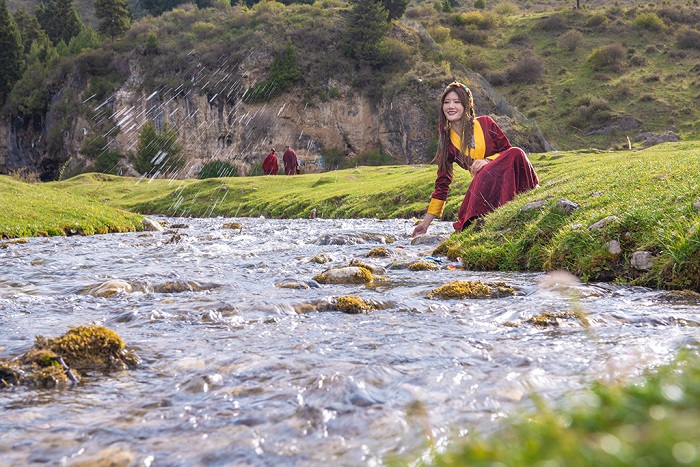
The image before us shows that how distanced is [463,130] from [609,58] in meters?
79.4

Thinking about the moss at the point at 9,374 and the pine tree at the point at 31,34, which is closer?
the moss at the point at 9,374

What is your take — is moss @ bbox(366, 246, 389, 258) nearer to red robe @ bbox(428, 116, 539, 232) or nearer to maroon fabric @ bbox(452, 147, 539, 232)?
red robe @ bbox(428, 116, 539, 232)

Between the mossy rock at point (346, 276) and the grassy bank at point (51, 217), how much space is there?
14.2 metres

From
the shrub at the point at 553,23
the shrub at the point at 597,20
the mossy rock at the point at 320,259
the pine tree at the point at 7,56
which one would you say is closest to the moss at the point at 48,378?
the mossy rock at the point at 320,259

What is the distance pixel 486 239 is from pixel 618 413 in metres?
9.43

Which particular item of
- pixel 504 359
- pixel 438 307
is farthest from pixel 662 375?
pixel 438 307

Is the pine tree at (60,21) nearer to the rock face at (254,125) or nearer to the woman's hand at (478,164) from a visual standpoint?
the rock face at (254,125)

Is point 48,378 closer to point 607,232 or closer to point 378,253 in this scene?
point 607,232

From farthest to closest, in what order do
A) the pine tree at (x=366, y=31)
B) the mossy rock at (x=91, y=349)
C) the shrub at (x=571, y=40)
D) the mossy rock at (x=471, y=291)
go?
the shrub at (x=571, y=40), the pine tree at (x=366, y=31), the mossy rock at (x=471, y=291), the mossy rock at (x=91, y=349)

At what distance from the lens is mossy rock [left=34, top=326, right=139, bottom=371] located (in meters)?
4.66

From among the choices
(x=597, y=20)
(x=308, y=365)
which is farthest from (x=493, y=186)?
(x=597, y=20)

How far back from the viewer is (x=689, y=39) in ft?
279

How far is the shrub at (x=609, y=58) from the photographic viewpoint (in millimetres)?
81562

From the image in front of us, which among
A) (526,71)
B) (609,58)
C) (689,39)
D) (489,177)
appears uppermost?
(689,39)
